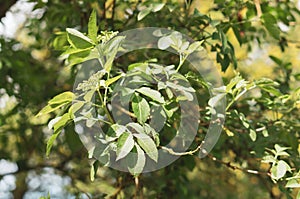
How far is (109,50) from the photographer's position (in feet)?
2.33

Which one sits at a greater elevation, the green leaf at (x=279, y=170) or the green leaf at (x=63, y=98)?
the green leaf at (x=63, y=98)

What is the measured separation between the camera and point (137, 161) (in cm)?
71

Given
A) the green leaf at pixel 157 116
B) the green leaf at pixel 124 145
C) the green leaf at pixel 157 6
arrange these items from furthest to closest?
the green leaf at pixel 157 6 < the green leaf at pixel 157 116 < the green leaf at pixel 124 145

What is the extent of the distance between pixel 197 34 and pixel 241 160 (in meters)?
0.42

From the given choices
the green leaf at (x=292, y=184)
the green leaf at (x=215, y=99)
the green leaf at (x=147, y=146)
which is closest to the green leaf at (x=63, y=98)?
the green leaf at (x=147, y=146)

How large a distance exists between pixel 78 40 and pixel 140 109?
121 mm

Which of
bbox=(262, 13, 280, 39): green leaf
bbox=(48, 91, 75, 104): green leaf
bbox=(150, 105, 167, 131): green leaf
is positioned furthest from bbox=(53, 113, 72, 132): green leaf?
bbox=(262, 13, 280, 39): green leaf

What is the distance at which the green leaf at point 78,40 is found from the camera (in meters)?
0.72

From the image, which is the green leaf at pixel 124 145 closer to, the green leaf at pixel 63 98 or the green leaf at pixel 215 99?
the green leaf at pixel 63 98

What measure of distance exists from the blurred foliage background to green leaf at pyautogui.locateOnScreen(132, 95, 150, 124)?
0.24 m

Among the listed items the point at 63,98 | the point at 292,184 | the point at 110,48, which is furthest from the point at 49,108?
the point at 292,184

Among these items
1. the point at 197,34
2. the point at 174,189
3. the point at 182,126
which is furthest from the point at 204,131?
the point at 174,189

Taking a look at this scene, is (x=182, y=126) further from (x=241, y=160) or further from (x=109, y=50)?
(x=241, y=160)

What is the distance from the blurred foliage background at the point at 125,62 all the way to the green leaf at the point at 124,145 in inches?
11.0
